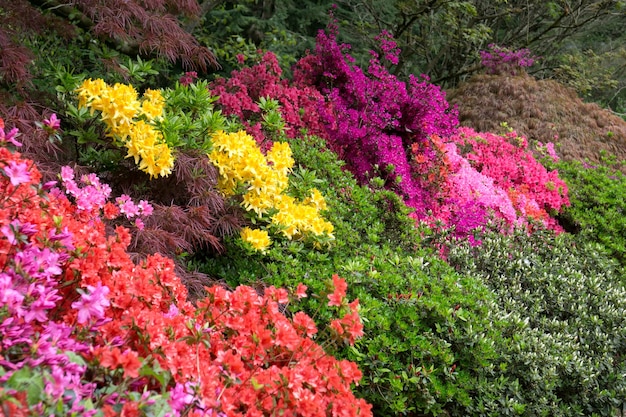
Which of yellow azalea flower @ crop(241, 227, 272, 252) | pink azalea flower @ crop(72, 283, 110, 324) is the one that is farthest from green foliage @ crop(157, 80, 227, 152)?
→ pink azalea flower @ crop(72, 283, 110, 324)

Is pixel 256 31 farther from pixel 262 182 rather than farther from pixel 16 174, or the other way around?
pixel 16 174

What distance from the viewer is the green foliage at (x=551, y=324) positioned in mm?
2664

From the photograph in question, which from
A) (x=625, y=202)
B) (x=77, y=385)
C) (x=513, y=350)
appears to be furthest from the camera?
(x=625, y=202)

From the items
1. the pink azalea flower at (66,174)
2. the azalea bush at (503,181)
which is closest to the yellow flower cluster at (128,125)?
the pink azalea flower at (66,174)

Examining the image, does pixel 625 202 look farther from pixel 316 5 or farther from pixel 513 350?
pixel 316 5

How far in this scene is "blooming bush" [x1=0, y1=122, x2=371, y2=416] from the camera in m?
1.15

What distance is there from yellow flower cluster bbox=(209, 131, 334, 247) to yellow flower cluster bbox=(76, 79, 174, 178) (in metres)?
0.32

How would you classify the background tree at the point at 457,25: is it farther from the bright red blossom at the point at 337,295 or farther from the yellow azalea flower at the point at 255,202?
the bright red blossom at the point at 337,295

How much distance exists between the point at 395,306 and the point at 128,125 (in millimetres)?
1491

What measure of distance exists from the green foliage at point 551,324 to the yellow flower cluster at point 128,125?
1.79 metres

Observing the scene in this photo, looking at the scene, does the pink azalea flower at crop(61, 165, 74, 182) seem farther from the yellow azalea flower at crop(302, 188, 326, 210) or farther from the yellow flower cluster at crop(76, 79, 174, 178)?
the yellow azalea flower at crop(302, 188, 326, 210)

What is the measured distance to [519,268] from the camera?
351 cm

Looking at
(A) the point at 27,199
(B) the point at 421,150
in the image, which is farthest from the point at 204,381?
(B) the point at 421,150

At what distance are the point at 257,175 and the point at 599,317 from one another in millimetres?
2274
